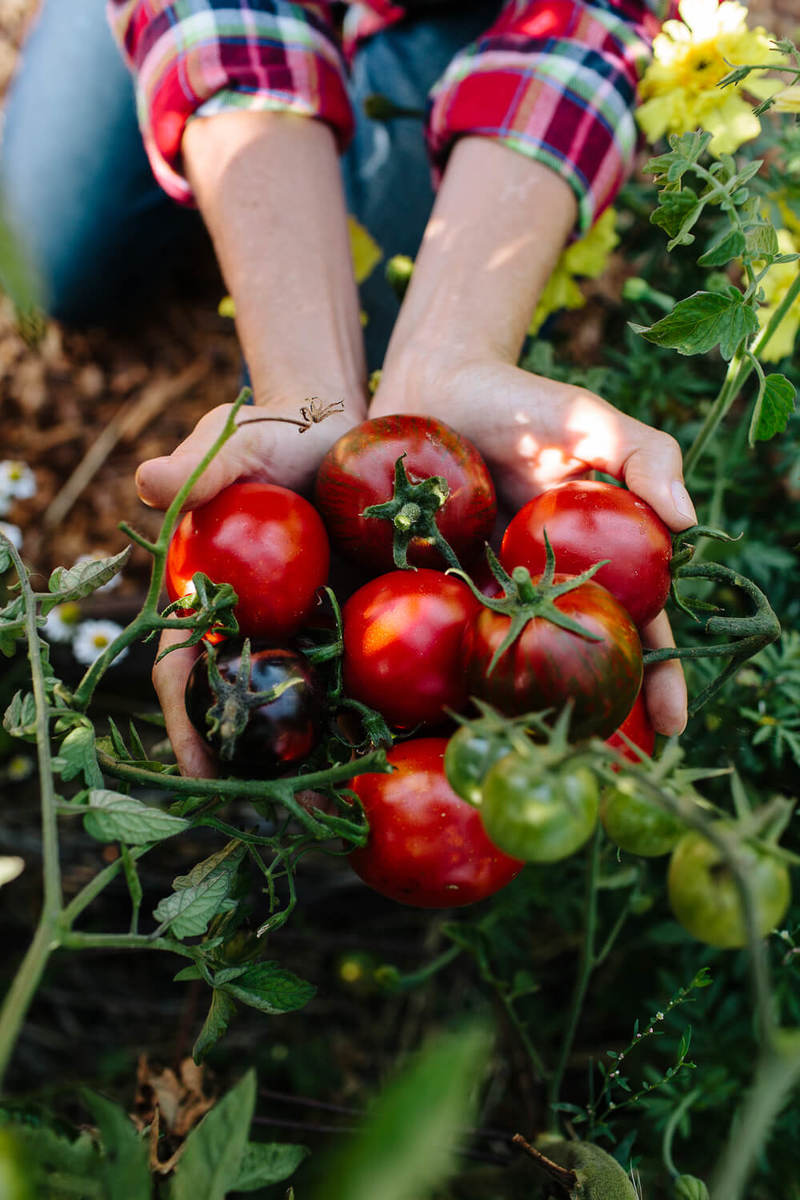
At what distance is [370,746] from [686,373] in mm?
944

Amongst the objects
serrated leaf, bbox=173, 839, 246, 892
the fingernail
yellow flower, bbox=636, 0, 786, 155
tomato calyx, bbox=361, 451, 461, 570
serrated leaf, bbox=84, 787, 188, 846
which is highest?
yellow flower, bbox=636, 0, 786, 155

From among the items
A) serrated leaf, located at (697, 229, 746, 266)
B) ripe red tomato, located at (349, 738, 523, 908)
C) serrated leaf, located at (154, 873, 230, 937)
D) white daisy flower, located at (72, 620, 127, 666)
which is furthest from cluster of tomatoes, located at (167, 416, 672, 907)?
white daisy flower, located at (72, 620, 127, 666)

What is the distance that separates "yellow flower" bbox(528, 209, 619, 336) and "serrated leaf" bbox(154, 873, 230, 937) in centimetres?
113

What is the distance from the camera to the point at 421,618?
91cm

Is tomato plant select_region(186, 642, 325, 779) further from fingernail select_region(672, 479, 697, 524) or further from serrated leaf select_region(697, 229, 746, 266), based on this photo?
serrated leaf select_region(697, 229, 746, 266)

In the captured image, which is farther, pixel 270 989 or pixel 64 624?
pixel 64 624

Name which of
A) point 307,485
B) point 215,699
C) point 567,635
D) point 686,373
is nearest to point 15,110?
point 307,485

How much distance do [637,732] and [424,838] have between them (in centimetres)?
28

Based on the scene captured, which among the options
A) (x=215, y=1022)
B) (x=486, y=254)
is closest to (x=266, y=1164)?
(x=215, y=1022)

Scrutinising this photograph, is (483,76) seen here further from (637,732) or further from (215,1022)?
(215,1022)

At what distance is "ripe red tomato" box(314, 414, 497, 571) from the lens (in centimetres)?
99

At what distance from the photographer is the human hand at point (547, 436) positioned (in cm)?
100

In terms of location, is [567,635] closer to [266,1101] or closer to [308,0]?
[266,1101]

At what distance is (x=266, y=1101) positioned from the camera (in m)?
1.55
